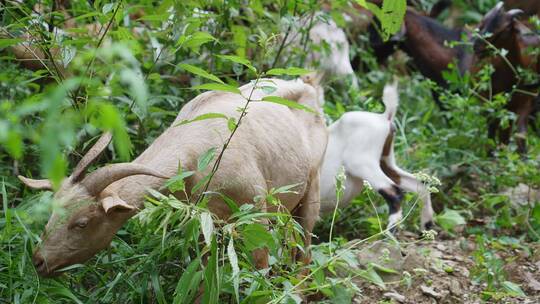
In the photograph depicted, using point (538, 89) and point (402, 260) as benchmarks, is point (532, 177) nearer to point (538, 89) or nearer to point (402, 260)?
point (538, 89)

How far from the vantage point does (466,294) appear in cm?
Result: 459

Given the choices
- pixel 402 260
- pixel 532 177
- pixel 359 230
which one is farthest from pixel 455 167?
pixel 402 260

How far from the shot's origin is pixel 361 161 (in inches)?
213

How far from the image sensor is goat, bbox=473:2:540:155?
279 inches

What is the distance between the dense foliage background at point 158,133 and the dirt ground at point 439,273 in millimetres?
92

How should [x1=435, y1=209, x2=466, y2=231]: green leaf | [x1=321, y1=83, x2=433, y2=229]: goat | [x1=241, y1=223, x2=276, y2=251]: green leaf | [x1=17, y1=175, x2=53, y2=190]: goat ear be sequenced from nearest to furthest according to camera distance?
[x1=241, y1=223, x2=276, y2=251]: green leaf, [x1=17, y1=175, x2=53, y2=190]: goat ear, [x1=321, y1=83, x2=433, y2=229]: goat, [x1=435, y1=209, x2=466, y2=231]: green leaf

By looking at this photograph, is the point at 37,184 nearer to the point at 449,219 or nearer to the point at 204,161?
the point at 204,161

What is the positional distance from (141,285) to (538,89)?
14.2ft

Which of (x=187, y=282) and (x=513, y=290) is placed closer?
(x=187, y=282)

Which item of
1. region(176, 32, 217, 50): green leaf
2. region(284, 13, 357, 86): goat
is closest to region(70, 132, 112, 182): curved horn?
region(176, 32, 217, 50): green leaf

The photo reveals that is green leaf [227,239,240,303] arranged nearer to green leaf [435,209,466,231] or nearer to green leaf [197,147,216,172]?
green leaf [197,147,216,172]

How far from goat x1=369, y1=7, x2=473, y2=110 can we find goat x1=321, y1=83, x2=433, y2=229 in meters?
2.83

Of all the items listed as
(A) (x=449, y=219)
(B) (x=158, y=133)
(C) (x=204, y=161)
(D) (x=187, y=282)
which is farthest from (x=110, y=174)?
(A) (x=449, y=219)

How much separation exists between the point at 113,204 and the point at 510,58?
500cm
